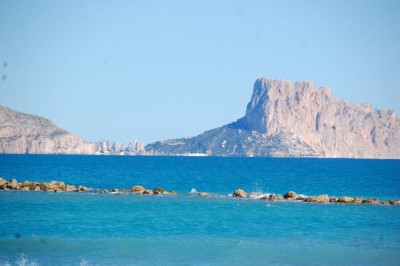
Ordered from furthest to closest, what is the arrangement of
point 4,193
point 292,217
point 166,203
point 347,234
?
point 4,193, point 166,203, point 292,217, point 347,234

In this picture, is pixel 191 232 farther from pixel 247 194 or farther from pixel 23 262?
pixel 247 194

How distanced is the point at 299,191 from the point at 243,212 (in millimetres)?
26822

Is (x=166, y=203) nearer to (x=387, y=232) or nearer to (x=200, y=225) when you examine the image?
(x=200, y=225)

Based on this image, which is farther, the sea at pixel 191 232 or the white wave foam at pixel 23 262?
the sea at pixel 191 232

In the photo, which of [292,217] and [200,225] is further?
[292,217]

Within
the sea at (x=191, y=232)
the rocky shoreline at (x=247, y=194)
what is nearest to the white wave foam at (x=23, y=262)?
the sea at (x=191, y=232)

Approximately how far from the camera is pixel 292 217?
41.3 meters

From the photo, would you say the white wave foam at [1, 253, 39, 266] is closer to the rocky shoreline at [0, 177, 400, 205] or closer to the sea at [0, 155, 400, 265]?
the sea at [0, 155, 400, 265]

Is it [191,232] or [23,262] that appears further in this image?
[191,232]

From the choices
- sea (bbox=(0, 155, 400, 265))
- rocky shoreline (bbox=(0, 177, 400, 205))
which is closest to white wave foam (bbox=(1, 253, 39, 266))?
sea (bbox=(0, 155, 400, 265))

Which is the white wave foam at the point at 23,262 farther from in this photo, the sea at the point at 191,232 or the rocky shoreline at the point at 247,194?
the rocky shoreline at the point at 247,194

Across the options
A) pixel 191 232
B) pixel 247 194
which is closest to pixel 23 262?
pixel 191 232

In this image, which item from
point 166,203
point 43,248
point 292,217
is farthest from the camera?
point 166,203

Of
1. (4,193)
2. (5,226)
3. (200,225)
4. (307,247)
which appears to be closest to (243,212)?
(200,225)
